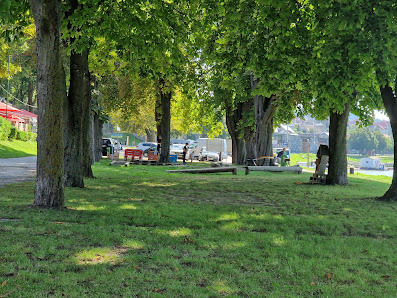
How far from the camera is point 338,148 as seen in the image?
55.7 feet

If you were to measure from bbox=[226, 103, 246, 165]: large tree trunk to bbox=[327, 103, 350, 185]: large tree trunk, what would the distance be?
15671 mm

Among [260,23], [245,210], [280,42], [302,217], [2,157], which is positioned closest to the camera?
[302,217]

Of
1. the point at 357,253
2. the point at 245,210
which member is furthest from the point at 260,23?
the point at 357,253

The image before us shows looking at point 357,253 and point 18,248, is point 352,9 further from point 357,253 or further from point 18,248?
point 18,248

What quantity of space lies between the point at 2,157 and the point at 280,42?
2159 centimetres

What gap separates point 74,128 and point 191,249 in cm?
735

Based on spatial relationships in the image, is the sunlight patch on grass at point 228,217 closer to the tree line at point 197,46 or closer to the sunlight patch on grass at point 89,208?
the sunlight patch on grass at point 89,208

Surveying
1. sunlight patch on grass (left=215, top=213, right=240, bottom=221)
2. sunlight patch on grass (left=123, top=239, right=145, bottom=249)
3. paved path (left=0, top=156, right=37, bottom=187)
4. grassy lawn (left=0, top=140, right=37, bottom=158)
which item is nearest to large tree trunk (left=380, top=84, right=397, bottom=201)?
sunlight patch on grass (left=215, top=213, right=240, bottom=221)

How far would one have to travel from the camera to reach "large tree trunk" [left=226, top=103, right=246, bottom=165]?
3369 centimetres

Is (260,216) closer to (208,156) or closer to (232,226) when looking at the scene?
(232,226)

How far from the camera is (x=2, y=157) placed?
2714cm

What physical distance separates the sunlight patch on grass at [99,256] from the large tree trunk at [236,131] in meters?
27.7

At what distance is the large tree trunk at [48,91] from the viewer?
307 inches

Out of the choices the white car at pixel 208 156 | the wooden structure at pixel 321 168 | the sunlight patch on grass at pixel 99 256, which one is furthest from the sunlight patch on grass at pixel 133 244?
the white car at pixel 208 156
